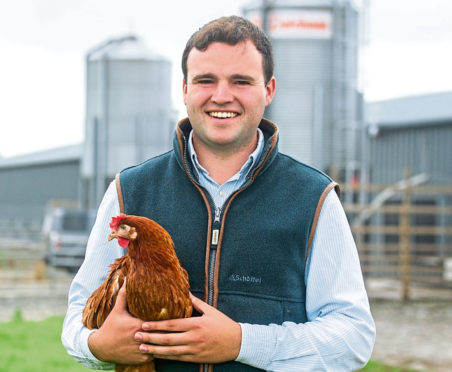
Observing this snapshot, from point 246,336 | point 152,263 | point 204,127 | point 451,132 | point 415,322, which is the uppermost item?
point 451,132

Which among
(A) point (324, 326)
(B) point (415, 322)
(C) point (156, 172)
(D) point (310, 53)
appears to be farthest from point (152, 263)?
(D) point (310, 53)

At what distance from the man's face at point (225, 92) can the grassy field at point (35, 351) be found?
3.57 metres

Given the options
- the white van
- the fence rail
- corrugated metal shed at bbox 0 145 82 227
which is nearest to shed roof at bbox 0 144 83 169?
corrugated metal shed at bbox 0 145 82 227

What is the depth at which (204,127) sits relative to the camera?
6.08 ft

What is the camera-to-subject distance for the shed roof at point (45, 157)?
2573 centimetres

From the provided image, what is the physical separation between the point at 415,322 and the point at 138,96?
8314 mm

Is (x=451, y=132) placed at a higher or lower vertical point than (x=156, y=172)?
higher

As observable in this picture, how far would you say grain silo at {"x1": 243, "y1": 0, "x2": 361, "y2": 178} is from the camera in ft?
36.6

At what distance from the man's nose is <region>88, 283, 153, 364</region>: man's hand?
0.54 m

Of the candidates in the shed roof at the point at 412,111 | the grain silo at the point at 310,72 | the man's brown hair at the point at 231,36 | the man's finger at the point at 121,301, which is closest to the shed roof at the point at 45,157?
the shed roof at the point at 412,111

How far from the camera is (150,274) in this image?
1.72 meters

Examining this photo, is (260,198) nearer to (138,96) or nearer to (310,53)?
(310,53)

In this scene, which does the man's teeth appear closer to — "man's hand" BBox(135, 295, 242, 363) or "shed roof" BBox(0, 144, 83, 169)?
"man's hand" BBox(135, 295, 242, 363)

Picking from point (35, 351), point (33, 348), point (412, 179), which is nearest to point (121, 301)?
point (35, 351)
